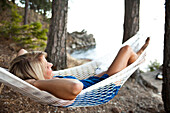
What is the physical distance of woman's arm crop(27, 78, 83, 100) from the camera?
0.90 m

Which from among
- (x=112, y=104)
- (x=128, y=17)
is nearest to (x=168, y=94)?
(x=112, y=104)

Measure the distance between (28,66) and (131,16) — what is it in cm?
228

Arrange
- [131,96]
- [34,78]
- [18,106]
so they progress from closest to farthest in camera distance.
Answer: [34,78] → [18,106] → [131,96]

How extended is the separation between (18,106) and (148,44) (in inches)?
65.3

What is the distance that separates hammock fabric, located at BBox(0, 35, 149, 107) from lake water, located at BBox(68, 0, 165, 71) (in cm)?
57

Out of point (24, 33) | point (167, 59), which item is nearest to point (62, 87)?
point (167, 59)

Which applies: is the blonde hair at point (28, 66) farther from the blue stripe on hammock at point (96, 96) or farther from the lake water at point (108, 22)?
the lake water at point (108, 22)

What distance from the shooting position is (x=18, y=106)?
5.13 ft

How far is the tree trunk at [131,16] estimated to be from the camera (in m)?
2.80

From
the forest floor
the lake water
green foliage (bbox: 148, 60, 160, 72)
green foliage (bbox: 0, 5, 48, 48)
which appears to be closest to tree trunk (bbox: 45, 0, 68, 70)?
the forest floor

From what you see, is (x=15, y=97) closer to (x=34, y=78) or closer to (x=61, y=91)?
(x=34, y=78)

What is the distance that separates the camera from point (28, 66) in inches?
43.9

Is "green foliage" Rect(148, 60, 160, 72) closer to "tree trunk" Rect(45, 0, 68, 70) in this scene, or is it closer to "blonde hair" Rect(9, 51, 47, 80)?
"tree trunk" Rect(45, 0, 68, 70)

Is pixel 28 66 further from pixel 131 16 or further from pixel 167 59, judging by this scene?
pixel 131 16
